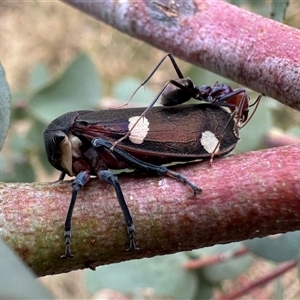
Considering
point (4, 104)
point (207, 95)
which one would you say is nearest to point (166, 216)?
point (4, 104)

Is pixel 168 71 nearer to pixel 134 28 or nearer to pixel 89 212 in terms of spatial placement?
pixel 134 28

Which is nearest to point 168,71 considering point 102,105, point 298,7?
point 298,7

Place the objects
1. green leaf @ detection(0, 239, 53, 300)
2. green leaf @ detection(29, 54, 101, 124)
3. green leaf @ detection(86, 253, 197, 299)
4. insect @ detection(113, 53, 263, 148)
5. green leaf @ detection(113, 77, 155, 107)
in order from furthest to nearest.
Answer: green leaf @ detection(113, 77, 155, 107) < green leaf @ detection(29, 54, 101, 124) < green leaf @ detection(86, 253, 197, 299) < insect @ detection(113, 53, 263, 148) < green leaf @ detection(0, 239, 53, 300)

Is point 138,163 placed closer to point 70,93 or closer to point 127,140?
point 127,140

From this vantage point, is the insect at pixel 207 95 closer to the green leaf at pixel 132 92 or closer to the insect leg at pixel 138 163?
the insect leg at pixel 138 163

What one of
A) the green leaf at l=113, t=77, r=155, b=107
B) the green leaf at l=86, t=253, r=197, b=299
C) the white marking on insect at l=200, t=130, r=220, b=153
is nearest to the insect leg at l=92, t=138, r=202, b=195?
the white marking on insect at l=200, t=130, r=220, b=153

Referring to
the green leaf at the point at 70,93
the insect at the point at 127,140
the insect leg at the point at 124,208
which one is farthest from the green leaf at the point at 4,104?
the green leaf at the point at 70,93

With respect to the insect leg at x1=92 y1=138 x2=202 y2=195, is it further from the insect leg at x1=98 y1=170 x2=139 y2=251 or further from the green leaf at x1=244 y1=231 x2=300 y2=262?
the green leaf at x1=244 y1=231 x2=300 y2=262
